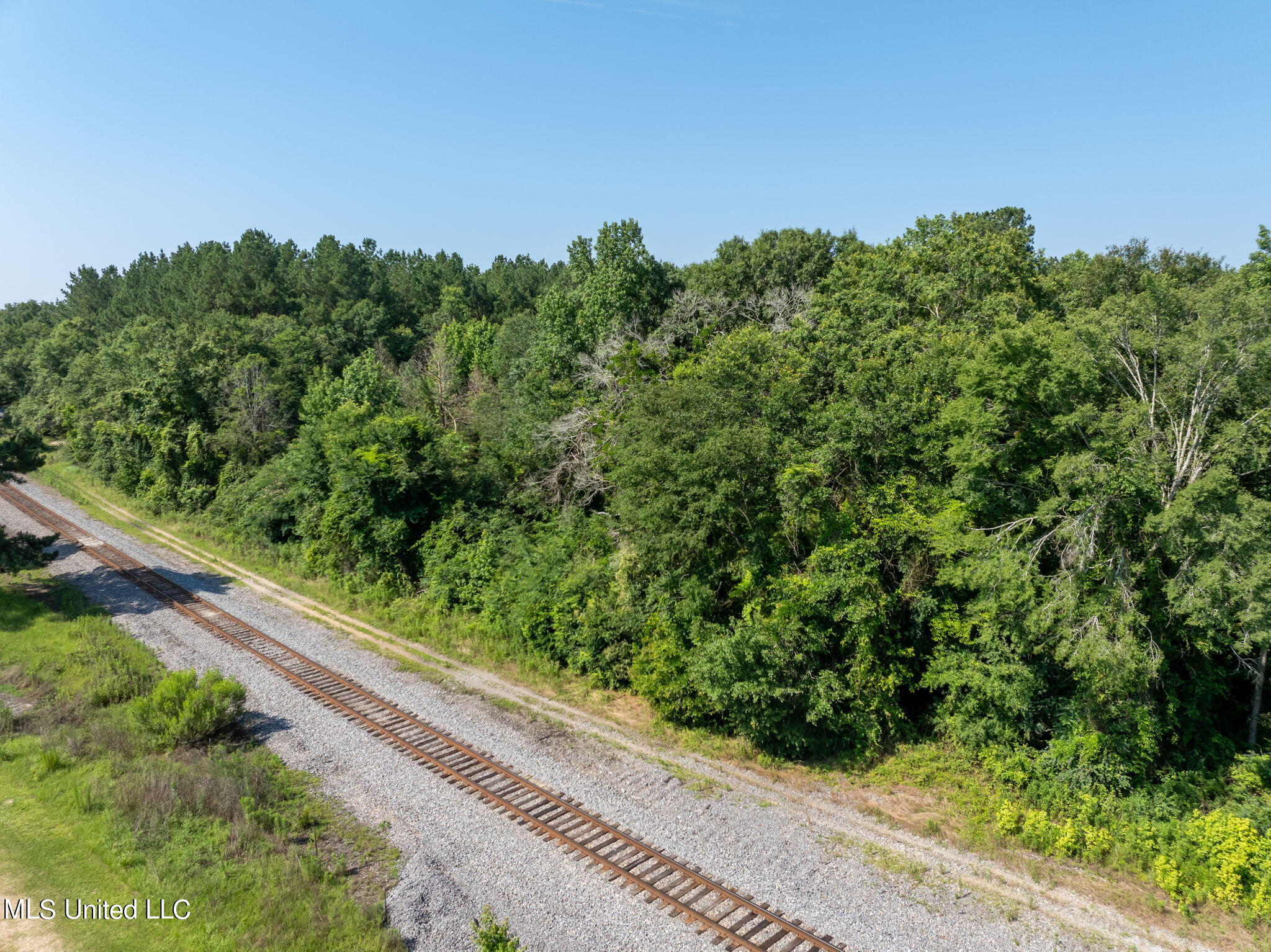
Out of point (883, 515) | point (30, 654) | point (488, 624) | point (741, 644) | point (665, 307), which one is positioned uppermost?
point (665, 307)

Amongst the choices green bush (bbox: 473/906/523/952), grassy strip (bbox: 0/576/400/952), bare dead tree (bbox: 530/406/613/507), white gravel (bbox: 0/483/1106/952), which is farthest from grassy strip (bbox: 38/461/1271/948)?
bare dead tree (bbox: 530/406/613/507)

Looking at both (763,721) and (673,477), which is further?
(673,477)

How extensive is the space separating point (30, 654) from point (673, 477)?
19428 millimetres

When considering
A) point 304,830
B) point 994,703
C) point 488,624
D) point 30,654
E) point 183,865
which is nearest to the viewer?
point 183,865

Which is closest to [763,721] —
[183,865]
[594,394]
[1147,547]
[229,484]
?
[1147,547]

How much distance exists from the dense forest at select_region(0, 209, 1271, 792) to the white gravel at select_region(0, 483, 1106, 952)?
2.83 m

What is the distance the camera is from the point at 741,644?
A: 15328 mm

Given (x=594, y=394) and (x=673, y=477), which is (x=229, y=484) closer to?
(x=594, y=394)

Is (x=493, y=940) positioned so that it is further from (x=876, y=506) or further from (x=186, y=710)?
(x=876, y=506)

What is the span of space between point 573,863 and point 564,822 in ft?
3.76

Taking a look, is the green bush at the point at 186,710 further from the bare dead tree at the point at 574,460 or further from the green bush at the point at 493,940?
the bare dead tree at the point at 574,460

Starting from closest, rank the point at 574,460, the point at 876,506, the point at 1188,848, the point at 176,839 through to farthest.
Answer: the point at 176,839, the point at 1188,848, the point at 876,506, the point at 574,460

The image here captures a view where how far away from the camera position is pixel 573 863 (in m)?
11.8

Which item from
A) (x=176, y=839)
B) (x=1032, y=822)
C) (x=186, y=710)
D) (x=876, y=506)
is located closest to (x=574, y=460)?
(x=876, y=506)
